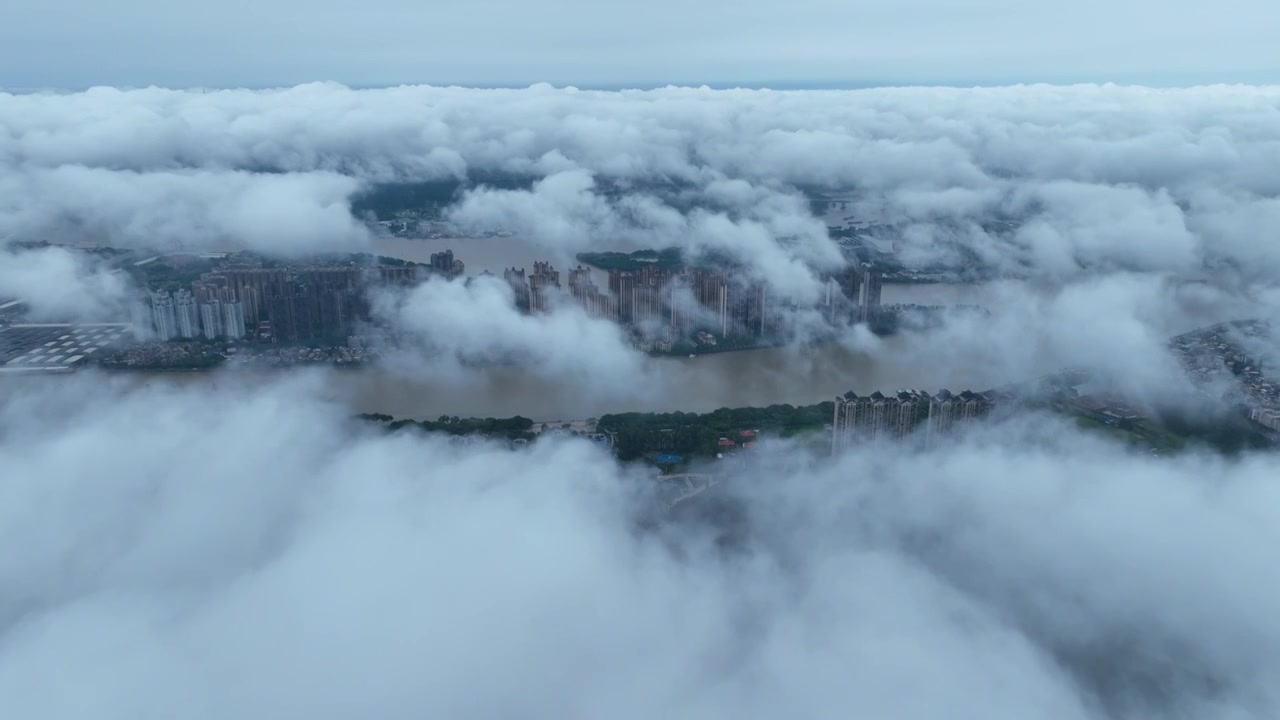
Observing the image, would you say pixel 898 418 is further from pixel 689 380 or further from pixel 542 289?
pixel 542 289

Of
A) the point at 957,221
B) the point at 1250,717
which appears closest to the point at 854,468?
the point at 1250,717

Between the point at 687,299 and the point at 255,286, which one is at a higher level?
the point at 255,286

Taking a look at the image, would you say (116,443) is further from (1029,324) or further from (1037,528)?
(1029,324)

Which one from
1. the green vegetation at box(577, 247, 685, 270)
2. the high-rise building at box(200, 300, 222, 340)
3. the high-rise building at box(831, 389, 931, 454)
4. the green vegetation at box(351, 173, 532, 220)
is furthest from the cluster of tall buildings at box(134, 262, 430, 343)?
the high-rise building at box(831, 389, 931, 454)

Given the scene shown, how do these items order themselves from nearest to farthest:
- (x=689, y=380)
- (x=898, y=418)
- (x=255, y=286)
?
1. (x=898, y=418)
2. (x=689, y=380)
3. (x=255, y=286)

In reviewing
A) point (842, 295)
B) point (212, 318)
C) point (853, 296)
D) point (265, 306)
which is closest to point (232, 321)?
point (212, 318)

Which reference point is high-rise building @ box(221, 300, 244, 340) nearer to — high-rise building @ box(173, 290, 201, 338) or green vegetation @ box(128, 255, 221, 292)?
high-rise building @ box(173, 290, 201, 338)
